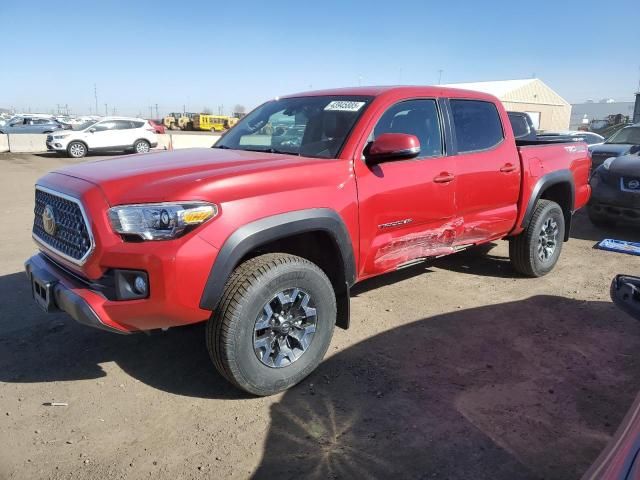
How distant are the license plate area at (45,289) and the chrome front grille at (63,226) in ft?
0.54

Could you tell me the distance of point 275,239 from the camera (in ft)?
9.89

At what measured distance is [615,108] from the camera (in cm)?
8319

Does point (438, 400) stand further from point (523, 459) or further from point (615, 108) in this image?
point (615, 108)

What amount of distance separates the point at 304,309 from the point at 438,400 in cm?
100

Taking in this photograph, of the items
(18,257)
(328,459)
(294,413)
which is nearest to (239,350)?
(294,413)

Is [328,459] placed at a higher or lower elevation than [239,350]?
lower

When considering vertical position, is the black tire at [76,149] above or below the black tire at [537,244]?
above

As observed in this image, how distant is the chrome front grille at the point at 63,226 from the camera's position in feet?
9.30

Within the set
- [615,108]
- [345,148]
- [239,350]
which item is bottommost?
[239,350]

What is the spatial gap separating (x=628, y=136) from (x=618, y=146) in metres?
0.90

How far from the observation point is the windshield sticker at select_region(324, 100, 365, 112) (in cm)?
378

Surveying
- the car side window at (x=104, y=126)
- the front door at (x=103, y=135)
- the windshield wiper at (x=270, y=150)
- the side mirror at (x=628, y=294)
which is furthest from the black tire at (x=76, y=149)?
the side mirror at (x=628, y=294)

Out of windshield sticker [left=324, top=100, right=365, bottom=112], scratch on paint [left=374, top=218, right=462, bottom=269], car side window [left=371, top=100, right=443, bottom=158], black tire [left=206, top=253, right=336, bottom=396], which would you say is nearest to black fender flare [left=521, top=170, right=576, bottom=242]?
scratch on paint [left=374, top=218, right=462, bottom=269]

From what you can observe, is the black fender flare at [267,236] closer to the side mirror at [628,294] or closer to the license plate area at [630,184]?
the side mirror at [628,294]
